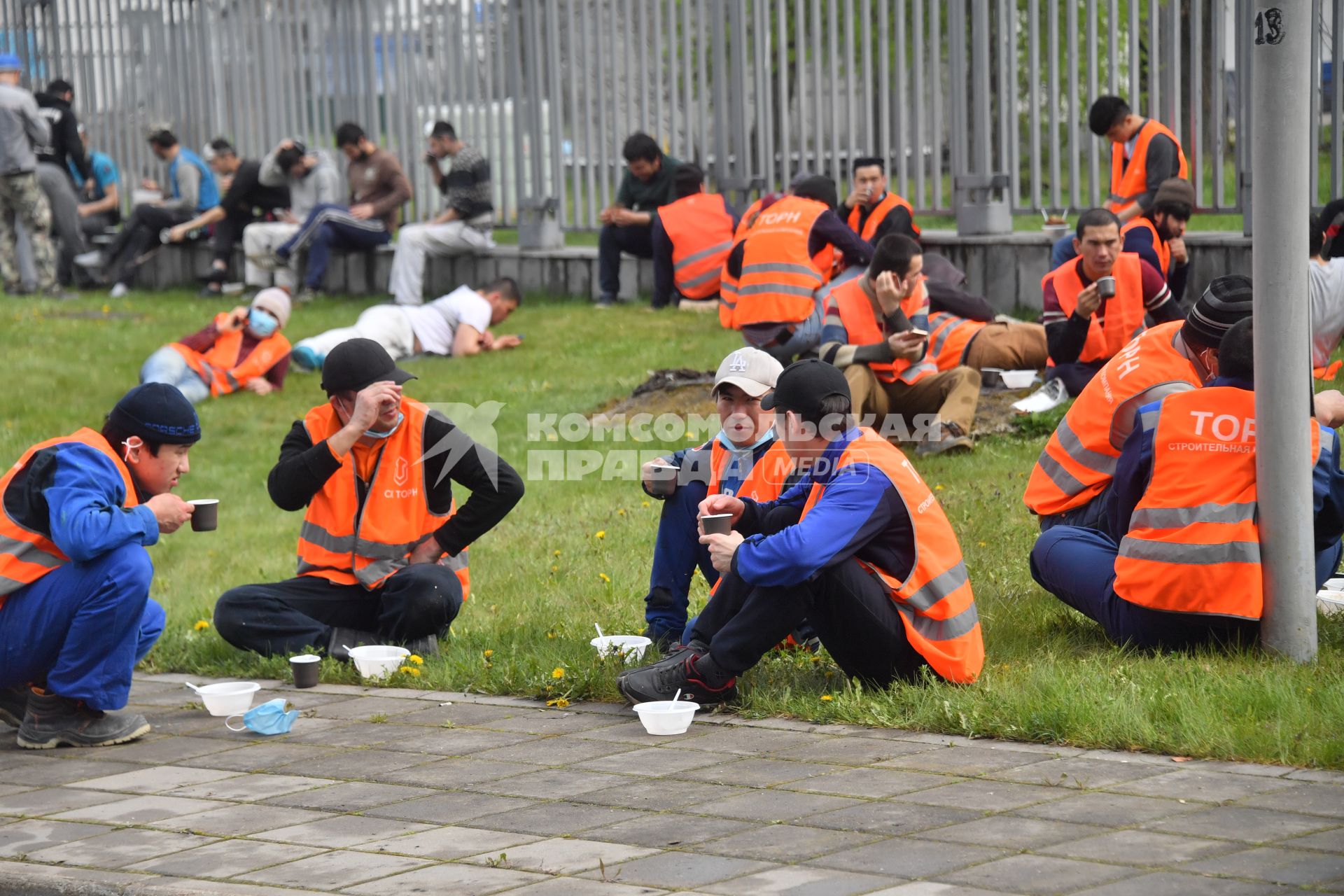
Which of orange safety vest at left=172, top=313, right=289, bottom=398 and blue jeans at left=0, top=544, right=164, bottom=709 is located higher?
orange safety vest at left=172, top=313, right=289, bottom=398

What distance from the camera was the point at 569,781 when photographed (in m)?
5.09

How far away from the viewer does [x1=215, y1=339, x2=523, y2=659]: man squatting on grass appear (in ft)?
22.9

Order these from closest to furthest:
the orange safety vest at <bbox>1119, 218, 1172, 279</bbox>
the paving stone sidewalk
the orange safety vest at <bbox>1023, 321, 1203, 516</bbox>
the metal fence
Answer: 1. the paving stone sidewalk
2. the orange safety vest at <bbox>1023, 321, 1203, 516</bbox>
3. the orange safety vest at <bbox>1119, 218, 1172, 279</bbox>
4. the metal fence

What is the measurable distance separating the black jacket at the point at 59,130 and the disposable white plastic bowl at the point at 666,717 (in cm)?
1619

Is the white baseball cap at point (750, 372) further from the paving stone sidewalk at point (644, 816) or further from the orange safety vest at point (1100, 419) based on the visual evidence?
the paving stone sidewalk at point (644, 816)

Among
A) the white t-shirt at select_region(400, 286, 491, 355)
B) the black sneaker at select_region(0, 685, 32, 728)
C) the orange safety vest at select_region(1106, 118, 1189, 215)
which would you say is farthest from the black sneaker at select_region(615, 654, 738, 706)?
the white t-shirt at select_region(400, 286, 491, 355)

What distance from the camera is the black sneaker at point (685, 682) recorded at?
5.75 metres

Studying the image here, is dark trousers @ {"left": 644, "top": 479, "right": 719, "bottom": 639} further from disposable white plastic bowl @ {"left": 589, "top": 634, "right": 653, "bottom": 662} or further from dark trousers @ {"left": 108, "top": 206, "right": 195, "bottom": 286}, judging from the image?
dark trousers @ {"left": 108, "top": 206, "right": 195, "bottom": 286}

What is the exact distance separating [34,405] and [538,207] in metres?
5.67

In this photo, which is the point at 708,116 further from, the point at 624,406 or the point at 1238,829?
the point at 1238,829

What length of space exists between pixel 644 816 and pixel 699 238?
34.8 ft

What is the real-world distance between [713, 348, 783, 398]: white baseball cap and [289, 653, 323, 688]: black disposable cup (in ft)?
6.46

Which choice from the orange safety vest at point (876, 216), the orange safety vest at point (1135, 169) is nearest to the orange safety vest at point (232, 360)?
the orange safety vest at point (876, 216)

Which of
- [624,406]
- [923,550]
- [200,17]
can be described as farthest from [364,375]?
[200,17]
